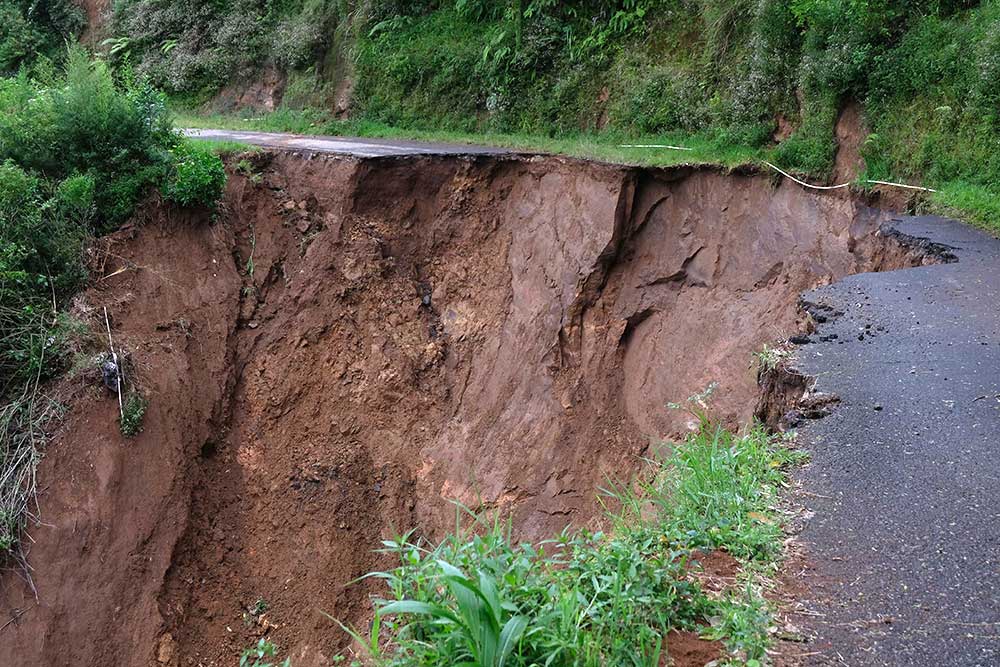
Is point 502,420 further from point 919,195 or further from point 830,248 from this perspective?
point 919,195

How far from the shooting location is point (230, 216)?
11.6m

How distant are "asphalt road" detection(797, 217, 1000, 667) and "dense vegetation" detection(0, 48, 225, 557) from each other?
783cm

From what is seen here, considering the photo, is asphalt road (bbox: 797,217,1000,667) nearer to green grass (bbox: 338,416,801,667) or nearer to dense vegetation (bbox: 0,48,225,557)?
green grass (bbox: 338,416,801,667)

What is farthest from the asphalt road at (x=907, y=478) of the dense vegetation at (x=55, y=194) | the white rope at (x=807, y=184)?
the dense vegetation at (x=55, y=194)

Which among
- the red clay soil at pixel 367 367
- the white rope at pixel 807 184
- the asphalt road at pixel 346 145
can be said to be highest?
the asphalt road at pixel 346 145

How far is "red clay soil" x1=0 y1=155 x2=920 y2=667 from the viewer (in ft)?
28.0

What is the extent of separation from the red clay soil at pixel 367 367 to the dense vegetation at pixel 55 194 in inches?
13.8

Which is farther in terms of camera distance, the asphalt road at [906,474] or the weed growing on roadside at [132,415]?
the weed growing on roadside at [132,415]

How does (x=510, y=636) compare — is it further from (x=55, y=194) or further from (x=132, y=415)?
(x=55, y=194)

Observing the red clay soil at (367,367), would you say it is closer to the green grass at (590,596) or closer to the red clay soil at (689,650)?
the green grass at (590,596)

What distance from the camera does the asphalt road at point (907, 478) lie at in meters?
2.98

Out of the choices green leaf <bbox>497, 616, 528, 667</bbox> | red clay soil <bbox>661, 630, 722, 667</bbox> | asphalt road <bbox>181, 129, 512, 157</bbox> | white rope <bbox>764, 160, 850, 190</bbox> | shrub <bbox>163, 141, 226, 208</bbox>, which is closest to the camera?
green leaf <bbox>497, 616, 528, 667</bbox>

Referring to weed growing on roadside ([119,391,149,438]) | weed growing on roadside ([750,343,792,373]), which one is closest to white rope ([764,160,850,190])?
weed growing on roadside ([750,343,792,373])

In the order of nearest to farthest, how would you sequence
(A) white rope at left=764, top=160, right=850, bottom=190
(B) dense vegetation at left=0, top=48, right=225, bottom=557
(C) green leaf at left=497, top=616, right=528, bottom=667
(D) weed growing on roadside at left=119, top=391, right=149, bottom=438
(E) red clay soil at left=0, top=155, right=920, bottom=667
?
(C) green leaf at left=497, top=616, right=528, bottom=667 → (E) red clay soil at left=0, top=155, right=920, bottom=667 → (B) dense vegetation at left=0, top=48, right=225, bottom=557 → (D) weed growing on roadside at left=119, top=391, right=149, bottom=438 → (A) white rope at left=764, top=160, right=850, bottom=190
